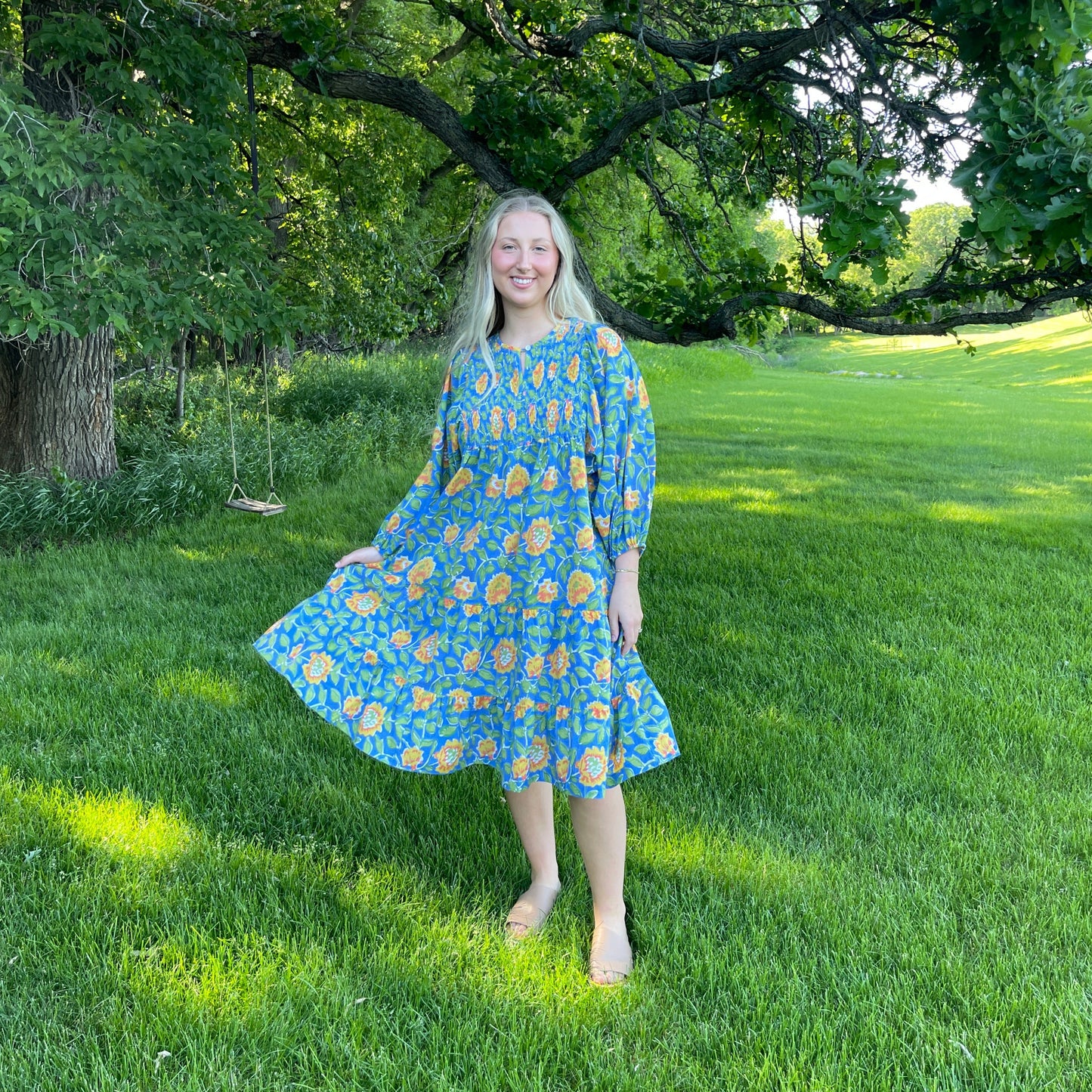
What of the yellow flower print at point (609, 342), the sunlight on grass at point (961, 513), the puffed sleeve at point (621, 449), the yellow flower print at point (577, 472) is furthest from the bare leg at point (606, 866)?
the sunlight on grass at point (961, 513)

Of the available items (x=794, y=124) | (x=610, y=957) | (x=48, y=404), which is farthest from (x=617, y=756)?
(x=48, y=404)

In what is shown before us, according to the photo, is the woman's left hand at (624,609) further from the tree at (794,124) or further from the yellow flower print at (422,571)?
the tree at (794,124)

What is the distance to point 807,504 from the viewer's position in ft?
27.7

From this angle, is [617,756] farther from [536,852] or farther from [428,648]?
[428,648]

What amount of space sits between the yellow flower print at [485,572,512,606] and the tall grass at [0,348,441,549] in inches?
221

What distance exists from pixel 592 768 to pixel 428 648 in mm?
596

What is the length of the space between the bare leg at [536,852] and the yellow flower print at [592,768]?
21 centimetres

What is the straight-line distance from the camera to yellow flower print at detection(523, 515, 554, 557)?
2.33 metres

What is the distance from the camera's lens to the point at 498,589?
241cm

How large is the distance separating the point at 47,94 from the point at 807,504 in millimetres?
7316

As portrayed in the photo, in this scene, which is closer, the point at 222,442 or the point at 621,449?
the point at 621,449

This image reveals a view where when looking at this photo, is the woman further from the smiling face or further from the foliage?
the foliage

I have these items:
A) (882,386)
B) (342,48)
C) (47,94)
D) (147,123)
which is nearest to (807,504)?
(342,48)

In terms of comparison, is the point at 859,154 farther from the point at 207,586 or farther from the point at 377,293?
the point at 377,293
